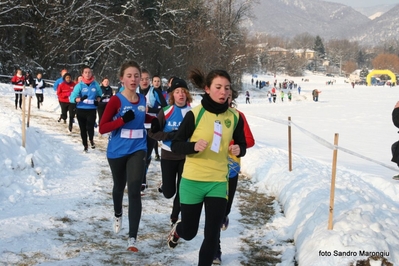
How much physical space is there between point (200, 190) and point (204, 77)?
1.13 metres

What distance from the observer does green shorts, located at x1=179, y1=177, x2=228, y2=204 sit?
13.2ft

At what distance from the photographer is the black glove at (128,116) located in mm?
4816

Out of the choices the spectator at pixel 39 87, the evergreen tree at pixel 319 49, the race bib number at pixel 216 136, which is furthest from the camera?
the evergreen tree at pixel 319 49

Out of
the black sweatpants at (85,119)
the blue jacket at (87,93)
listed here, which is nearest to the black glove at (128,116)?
the blue jacket at (87,93)

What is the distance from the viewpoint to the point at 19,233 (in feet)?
16.9

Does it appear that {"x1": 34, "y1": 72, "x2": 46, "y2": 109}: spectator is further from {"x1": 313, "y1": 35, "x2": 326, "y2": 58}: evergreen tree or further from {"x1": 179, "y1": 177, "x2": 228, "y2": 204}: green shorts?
{"x1": 313, "y1": 35, "x2": 326, "y2": 58}: evergreen tree

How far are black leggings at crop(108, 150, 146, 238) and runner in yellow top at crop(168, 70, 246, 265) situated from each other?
959 mm

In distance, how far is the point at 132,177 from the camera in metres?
4.90

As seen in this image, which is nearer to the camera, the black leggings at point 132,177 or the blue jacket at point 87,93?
the black leggings at point 132,177

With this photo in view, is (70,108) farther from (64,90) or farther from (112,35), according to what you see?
(112,35)

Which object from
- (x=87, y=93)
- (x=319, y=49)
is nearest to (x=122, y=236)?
(x=87, y=93)

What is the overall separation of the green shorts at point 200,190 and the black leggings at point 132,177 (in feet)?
3.20

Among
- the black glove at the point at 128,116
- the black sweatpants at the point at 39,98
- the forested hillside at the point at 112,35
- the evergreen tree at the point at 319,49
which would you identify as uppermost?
the evergreen tree at the point at 319,49

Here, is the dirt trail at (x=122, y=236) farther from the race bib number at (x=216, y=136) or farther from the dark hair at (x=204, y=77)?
the dark hair at (x=204, y=77)
